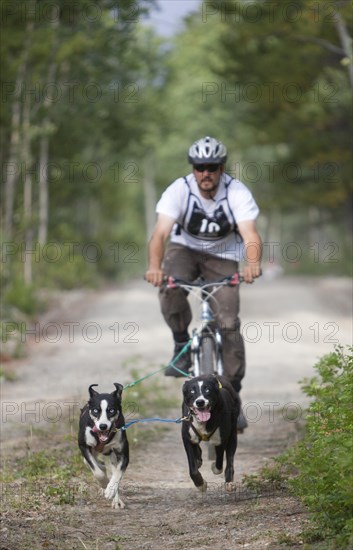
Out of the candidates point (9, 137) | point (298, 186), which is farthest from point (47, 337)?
point (298, 186)

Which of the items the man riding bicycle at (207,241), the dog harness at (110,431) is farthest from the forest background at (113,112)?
the dog harness at (110,431)

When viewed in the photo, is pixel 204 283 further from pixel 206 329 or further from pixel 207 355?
pixel 207 355

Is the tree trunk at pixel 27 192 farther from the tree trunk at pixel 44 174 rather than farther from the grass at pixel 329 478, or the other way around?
the grass at pixel 329 478

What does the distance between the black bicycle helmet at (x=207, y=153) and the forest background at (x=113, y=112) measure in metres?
6.07

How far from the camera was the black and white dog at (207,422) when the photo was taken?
6887mm

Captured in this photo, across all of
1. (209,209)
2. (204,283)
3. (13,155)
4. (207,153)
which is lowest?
(204,283)

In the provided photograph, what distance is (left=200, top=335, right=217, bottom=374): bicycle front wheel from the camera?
27.2 feet

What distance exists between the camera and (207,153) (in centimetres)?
818

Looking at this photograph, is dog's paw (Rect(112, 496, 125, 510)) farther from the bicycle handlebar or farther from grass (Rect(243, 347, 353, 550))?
the bicycle handlebar

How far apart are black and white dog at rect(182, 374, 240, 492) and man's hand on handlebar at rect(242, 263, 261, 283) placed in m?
1.08

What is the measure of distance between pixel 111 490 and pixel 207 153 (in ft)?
9.05

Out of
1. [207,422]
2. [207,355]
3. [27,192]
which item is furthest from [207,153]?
[27,192]

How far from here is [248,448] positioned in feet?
30.8

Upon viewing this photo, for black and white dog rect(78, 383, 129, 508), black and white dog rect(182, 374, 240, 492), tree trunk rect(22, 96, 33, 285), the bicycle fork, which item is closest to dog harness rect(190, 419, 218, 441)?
black and white dog rect(182, 374, 240, 492)
